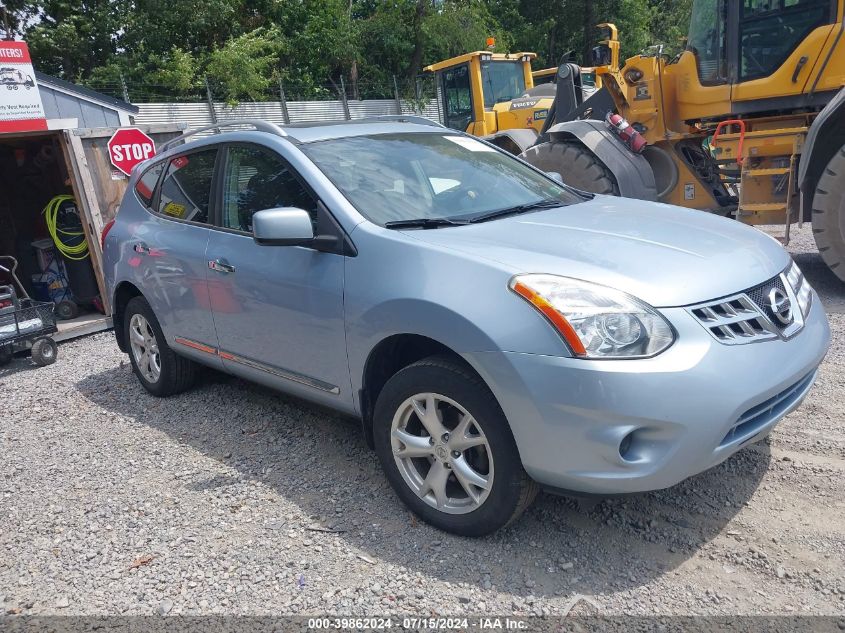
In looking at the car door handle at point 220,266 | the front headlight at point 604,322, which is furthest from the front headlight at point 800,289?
the car door handle at point 220,266

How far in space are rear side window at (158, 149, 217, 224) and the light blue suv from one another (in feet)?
0.09

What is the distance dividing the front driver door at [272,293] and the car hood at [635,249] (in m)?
0.64

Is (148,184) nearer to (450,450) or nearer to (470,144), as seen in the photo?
(470,144)

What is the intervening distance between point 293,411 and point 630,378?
8.76ft

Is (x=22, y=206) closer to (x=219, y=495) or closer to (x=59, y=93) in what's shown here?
(x=59, y=93)

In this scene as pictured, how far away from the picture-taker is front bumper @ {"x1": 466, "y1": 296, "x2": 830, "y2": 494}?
2.43m

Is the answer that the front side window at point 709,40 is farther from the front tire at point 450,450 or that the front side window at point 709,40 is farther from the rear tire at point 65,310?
the rear tire at point 65,310

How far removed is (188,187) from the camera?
4.48 metres

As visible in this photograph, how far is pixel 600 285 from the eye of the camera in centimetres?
260

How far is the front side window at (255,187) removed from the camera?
3.59 m

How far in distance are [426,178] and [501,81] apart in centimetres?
1087

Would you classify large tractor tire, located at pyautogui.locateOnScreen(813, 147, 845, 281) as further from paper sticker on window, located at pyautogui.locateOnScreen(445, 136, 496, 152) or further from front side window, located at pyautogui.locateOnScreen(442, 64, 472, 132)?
front side window, located at pyautogui.locateOnScreen(442, 64, 472, 132)

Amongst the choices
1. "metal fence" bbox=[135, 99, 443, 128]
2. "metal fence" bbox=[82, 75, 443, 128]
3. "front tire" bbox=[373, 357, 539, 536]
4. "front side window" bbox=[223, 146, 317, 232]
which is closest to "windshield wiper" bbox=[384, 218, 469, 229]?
"front side window" bbox=[223, 146, 317, 232]

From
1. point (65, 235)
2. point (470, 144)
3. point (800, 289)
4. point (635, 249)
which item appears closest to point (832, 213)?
point (800, 289)
